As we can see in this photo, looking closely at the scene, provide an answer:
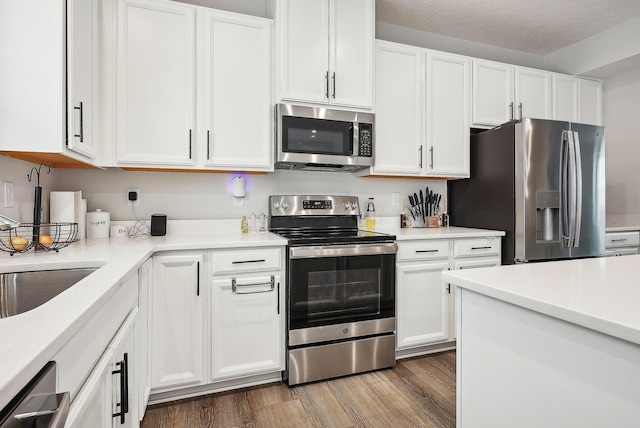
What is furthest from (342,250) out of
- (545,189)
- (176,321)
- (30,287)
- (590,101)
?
(590,101)

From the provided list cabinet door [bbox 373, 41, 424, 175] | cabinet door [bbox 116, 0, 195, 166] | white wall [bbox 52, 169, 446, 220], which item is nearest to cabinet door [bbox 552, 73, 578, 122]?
cabinet door [bbox 373, 41, 424, 175]

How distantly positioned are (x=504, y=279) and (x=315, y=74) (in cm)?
189

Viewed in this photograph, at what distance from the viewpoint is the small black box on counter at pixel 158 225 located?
2.31m

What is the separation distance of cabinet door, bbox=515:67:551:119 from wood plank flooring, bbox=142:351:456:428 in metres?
2.36

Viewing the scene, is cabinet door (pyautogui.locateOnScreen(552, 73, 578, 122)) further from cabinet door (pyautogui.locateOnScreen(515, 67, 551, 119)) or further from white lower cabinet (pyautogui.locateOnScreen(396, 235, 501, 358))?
white lower cabinet (pyautogui.locateOnScreen(396, 235, 501, 358))

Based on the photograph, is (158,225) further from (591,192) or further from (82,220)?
(591,192)

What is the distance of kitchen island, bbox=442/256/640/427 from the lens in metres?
0.72

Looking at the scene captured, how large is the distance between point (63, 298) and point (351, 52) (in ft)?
7.55

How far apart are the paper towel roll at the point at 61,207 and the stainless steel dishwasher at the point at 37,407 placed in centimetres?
170

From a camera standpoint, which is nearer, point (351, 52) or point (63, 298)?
point (63, 298)

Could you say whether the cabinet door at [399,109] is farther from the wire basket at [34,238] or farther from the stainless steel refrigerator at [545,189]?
the wire basket at [34,238]

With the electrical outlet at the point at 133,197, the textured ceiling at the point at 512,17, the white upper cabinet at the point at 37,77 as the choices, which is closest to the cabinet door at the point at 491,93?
the textured ceiling at the point at 512,17

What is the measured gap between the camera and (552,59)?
12.0ft

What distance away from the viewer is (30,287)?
4.14ft
